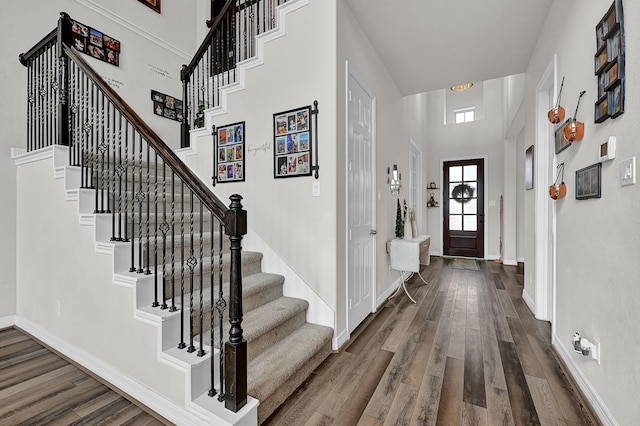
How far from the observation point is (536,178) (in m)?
3.22

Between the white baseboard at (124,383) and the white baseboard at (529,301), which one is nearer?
the white baseboard at (124,383)

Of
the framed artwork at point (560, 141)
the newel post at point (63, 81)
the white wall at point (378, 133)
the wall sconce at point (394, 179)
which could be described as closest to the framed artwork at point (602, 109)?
the framed artwork at point (560, 141)

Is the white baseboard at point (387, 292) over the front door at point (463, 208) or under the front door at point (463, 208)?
under

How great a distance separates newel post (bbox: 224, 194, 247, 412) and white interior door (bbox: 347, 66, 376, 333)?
142 centimetres

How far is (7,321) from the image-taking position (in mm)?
2998

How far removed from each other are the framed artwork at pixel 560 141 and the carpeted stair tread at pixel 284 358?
2.40 metres

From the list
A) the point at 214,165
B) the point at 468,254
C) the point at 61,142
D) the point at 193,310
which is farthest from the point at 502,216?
the point at 61,142

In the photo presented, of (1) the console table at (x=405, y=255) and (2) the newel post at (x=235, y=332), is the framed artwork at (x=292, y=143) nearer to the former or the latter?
(2) the newel post at (x=235, y=332)

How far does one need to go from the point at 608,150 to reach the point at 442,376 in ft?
5.71

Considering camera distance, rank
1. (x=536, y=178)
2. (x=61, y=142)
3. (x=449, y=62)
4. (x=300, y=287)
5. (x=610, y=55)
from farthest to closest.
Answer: (x=449, y=62) → (x=536, y=178) → (x=300, y=287) → (x=61, y=142) → (x=610, y=55)

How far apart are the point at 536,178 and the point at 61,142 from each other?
458 cm

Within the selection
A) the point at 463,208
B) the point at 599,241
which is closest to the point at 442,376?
the point at 599,241

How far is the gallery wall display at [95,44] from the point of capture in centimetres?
369

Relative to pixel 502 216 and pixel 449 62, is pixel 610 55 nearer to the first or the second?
pixel 449 62
